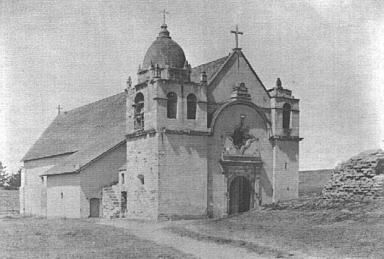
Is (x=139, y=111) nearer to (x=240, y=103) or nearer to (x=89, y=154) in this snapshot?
(x=240, y=103)

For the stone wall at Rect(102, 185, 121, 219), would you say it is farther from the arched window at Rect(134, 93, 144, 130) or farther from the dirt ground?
the dirt ground

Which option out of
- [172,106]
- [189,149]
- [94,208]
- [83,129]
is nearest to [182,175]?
[189,149]

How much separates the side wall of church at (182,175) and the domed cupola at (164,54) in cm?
440

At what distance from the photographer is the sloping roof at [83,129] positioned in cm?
3722

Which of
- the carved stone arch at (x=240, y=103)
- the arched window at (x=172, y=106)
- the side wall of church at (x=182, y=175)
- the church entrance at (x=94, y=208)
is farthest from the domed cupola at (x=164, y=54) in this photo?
the church entrance at (x=94, y=208)

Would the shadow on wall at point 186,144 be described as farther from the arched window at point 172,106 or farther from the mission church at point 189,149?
the arched window at point 172,106

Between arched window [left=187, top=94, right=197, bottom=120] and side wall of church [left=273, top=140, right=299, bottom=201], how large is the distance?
5.58 m

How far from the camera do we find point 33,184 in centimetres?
4459

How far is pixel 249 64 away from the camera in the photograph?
29062 millimetres

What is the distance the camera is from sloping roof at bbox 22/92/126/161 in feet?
122

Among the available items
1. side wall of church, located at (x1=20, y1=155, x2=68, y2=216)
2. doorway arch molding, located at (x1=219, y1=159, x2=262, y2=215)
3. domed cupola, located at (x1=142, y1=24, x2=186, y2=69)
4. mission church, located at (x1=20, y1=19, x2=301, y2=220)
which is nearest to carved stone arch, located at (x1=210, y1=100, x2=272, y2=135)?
mission church, located at (x1=20, y1=19, x2=301, y2=220)

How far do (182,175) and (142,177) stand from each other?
2484mm

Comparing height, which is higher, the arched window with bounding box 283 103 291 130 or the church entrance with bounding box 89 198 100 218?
the arched window with bounding box 283 103 291 130

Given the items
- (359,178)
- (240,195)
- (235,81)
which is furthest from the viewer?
(240,195)
